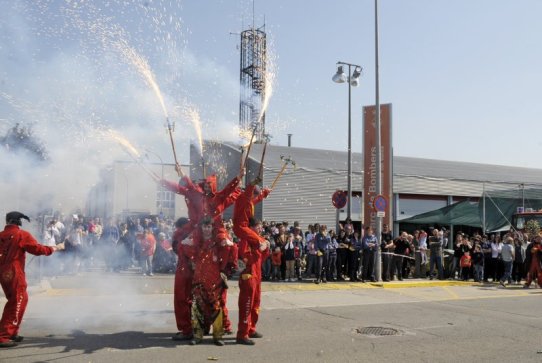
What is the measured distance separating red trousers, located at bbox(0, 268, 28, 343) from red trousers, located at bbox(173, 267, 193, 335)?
77.1 inches

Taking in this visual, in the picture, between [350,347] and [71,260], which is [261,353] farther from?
[71,260]

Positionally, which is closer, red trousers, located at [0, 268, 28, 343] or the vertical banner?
red trousers, located at [0, 268, 28, 343]

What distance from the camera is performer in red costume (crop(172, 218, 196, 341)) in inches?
275

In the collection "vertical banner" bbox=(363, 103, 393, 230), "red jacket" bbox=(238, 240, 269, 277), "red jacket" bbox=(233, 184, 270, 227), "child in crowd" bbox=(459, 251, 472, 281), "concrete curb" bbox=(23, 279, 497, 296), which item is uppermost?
"vertical banner" bbox=(363, 103, 393, 230)

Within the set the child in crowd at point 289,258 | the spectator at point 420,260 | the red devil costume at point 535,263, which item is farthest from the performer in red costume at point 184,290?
the red devil costume at point 535,263

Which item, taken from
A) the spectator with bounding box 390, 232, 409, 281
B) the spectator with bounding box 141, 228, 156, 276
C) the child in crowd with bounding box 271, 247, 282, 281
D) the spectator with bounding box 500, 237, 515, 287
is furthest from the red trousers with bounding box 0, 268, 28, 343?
the spectator with bounding box 500, 237, 515, 287

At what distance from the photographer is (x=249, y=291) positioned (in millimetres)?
6984

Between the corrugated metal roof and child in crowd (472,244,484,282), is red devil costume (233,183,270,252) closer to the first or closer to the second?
child in crowd (472,244,484,282)

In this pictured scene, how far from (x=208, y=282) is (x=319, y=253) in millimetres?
8122

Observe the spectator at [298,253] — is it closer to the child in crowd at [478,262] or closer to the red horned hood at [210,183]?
the child in crowd at [478,262]

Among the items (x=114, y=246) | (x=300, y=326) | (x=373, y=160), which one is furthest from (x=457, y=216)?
(x=300, y=326)

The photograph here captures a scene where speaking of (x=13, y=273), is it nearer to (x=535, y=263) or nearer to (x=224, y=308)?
(x=224, y=308)

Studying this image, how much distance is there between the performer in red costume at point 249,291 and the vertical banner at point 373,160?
10449mm

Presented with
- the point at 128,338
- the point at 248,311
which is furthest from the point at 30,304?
the point at 248,311
